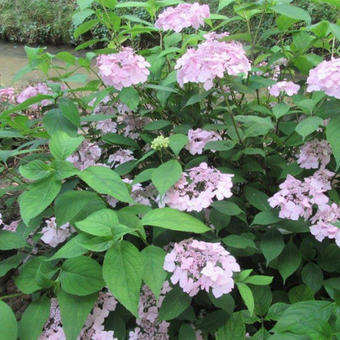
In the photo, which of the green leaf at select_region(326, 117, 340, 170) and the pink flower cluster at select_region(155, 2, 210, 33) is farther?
the pink flower cluster at select_region(155, 2, 210, 33)

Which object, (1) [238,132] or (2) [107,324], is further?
(1) [238,132]

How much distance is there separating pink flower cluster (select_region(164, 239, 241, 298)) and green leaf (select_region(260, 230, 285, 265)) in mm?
188

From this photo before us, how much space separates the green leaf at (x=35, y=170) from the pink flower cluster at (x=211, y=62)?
430mm

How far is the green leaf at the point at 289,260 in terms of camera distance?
3.44ft

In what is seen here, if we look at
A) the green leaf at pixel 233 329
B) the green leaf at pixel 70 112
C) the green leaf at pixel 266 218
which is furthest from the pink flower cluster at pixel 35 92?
the green leaf at pixel 233 329

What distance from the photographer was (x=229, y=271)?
0.83 metres

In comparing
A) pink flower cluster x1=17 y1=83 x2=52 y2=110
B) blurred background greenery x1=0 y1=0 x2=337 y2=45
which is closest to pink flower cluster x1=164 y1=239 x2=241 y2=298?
pink flower cluster x1=17 y1=83 x2=52 y2=110

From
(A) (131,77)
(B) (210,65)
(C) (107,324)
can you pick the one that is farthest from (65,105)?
(C) (107,324)

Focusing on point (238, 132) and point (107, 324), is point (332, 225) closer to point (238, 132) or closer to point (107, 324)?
point (238, 132)

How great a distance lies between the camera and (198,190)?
106 cm

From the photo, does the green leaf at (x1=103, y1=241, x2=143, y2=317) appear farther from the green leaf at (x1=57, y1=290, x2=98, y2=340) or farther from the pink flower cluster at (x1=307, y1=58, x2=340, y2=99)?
the pink flower cluster at (x1=307, y1=58, x2=340, y2=99)

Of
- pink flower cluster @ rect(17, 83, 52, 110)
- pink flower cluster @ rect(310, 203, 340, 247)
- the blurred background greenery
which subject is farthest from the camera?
the blurred background greenery

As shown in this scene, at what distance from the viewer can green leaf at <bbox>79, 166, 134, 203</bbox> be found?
2.87 feet

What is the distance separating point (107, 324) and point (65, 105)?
2.14ft
